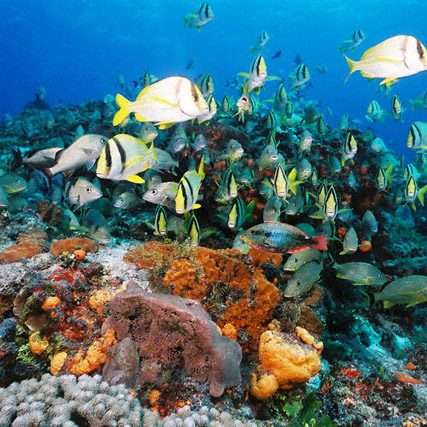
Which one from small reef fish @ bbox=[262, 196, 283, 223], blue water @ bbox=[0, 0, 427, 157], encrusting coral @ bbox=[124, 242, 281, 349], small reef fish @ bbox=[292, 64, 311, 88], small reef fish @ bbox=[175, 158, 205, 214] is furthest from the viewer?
blue water @ bbox=[0, 0, 427, 157]

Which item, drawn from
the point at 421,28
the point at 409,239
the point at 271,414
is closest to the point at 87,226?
the point at 271,414

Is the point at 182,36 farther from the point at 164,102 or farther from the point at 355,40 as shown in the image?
the point at 164,102

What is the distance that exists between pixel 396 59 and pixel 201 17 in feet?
21.0

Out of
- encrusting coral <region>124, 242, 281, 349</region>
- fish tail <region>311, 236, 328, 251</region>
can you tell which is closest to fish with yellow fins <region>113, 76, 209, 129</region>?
encrusting coral <region>124, 242, 281, 349</region>

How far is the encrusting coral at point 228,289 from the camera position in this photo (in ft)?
12.7

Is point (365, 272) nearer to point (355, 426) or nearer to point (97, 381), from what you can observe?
point (355, 426)

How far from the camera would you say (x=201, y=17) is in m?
7.96

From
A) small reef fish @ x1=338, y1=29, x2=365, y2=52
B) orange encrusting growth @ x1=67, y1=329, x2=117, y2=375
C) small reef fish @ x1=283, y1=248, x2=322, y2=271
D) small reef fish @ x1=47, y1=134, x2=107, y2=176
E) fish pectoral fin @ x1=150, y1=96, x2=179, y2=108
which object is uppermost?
small reef fish @ x1=338, y1=29, x2=365, y2=52

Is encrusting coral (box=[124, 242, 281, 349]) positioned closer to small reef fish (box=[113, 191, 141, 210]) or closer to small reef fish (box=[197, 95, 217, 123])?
small reef fish (box=[197, 95, 217, 123])

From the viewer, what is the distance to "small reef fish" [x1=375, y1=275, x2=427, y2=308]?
188 inches

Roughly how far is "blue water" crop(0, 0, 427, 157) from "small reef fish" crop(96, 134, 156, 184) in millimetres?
20850

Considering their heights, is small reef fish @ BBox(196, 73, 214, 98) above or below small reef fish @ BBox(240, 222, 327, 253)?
above

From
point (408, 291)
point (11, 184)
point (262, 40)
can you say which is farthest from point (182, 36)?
point (408, 291)

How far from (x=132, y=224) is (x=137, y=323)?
382 centimetres
